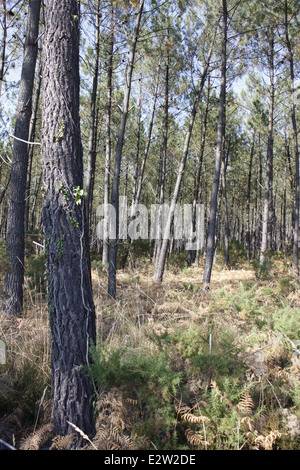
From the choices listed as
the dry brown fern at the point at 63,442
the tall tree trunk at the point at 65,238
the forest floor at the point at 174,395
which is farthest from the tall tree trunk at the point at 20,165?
the dry brown fern at the point at 63,442

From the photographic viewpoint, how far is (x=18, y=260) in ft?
16.4

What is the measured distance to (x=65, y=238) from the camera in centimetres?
247

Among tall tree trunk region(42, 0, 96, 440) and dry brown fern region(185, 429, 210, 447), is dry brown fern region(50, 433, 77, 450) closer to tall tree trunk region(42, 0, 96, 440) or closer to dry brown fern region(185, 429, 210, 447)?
tall tree trunk region(42, 0, 96, 440)

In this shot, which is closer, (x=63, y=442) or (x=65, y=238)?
(x=63, y=442)

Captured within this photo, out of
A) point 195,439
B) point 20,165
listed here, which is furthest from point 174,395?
point 20,165

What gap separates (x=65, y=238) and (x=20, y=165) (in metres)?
3.23

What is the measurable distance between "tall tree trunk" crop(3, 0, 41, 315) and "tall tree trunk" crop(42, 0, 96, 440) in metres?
2.76

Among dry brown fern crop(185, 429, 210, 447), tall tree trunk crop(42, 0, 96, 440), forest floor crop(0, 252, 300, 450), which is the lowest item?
dry brown fern crop(185, 429, 210, 447)

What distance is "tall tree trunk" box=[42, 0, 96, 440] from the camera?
8.02 feet

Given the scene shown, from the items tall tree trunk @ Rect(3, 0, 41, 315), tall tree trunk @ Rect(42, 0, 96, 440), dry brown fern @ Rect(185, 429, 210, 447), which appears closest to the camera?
dry brown fern @ Rect(185, 429, 210, 447)

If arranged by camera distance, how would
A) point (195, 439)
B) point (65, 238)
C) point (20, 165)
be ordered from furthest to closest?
1. point (20, 165)
2. point (65, 238)
3. point (195, 439)

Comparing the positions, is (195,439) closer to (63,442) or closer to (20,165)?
(63,442)

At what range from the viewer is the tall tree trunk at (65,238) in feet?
8.02

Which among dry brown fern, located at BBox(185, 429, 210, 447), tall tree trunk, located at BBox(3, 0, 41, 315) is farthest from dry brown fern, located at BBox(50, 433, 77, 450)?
tall tree trunk, located at BBox(3, 0, 41, 315)
